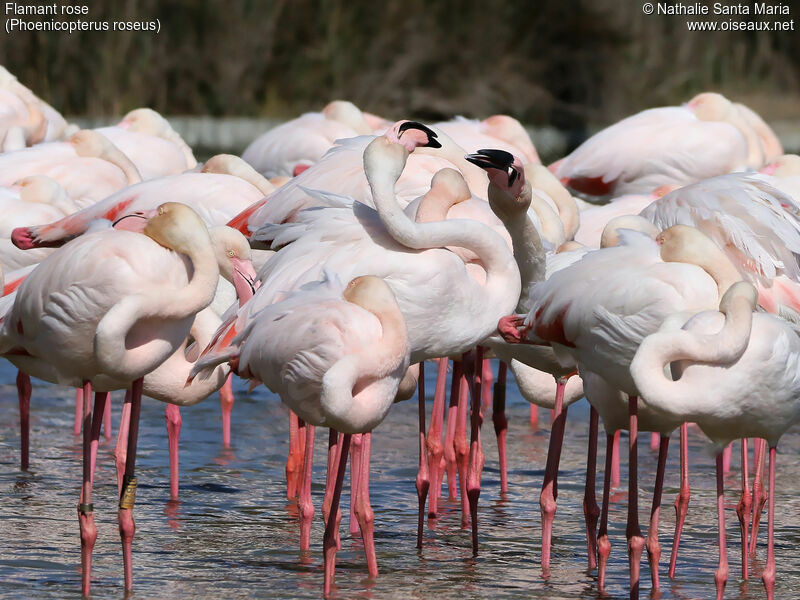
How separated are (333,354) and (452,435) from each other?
70.0 inches

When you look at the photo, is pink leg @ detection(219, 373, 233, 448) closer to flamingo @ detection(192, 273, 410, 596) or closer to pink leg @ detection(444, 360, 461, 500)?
pink leg @ detection(444, 360, 461, 500)

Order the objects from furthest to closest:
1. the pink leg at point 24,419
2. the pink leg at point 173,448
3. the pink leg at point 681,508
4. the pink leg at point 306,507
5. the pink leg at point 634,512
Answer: the pink leg at point 24,419 < the pink leg at point 173,448 < the pink leg at point 306,507 < the pink leg at point 681,508 < the pink leg at point 634,512

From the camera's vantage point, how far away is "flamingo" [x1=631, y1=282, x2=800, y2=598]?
166 inches

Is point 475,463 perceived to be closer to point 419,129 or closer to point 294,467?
point 294,467

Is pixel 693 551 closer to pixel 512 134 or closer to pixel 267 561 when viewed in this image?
pixel 267 561

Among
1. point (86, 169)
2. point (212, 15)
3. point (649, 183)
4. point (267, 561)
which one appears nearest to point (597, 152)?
point (649, 183)

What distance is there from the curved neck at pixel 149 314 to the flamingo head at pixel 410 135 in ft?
2.81

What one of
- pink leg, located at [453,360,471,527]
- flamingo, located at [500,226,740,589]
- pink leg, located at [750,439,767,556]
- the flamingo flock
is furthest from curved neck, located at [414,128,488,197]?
pink leg, located at [750,439,767,556]

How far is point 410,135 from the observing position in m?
5.16

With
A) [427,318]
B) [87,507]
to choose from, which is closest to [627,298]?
[427,318]

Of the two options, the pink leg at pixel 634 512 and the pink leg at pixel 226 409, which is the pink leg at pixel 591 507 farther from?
the pink leg at pixel 226 409

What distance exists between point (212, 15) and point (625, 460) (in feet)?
45.8

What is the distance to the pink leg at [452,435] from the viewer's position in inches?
232

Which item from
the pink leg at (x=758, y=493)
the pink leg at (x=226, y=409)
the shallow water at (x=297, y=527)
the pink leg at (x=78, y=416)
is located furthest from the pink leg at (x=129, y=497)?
the pink leg at (x=78, y=416)
